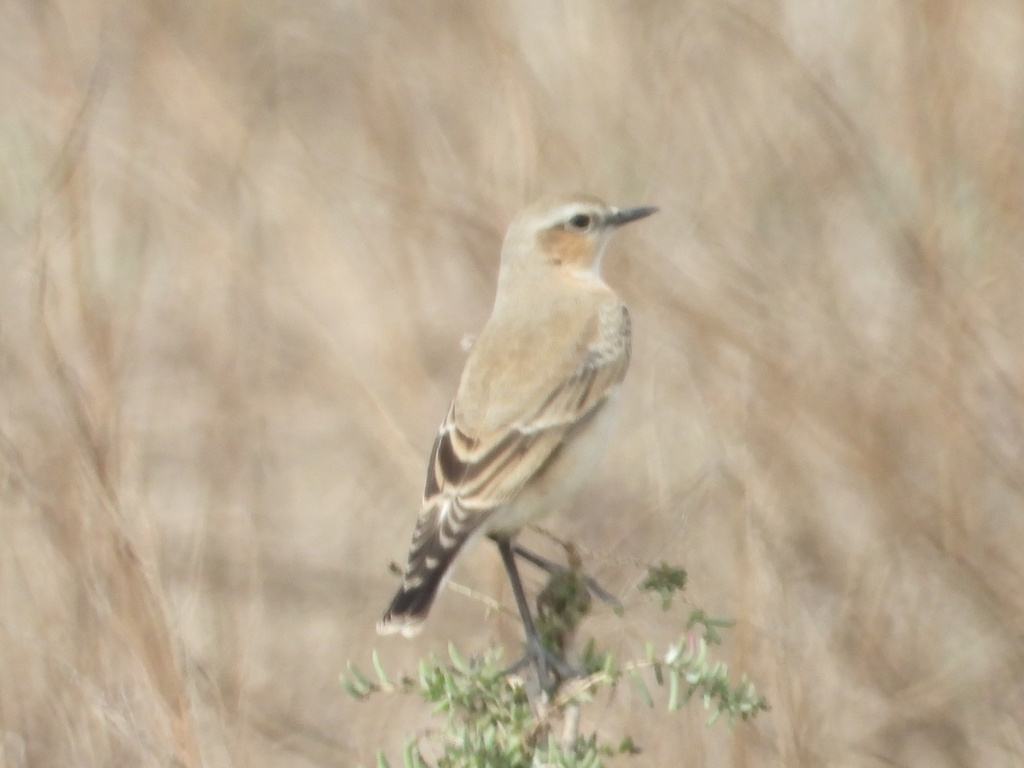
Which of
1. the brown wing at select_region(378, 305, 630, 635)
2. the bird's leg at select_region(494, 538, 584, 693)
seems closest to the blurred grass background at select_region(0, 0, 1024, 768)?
the brown wing at select_region(378, 305, 630, 635)

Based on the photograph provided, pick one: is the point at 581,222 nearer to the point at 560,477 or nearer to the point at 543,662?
the point at 560,477

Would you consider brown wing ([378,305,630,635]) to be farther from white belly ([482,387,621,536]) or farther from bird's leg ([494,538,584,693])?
bird's leg ([494,538,584,693])

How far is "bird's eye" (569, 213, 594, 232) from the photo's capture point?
5539 millimetres

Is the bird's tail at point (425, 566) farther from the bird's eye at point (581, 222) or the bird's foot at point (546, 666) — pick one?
the bird's eye at point (581, 222)

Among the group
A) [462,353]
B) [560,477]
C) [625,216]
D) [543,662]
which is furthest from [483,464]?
[462,353]

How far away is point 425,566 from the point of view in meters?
3.81

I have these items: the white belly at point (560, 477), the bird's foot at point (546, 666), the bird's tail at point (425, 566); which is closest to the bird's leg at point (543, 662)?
the bird's foot at point (546, 666)

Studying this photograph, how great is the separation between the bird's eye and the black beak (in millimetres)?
70

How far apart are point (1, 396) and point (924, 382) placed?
3.56m

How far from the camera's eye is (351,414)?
24.7ft

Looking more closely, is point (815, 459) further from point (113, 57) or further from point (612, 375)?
point (113, 57)

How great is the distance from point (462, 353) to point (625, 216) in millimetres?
2142

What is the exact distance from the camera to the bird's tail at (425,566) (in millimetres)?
3656

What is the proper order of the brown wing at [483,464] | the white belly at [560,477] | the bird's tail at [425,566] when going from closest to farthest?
the bird's tail at [425,566], the brown wing at [483,464], the white belly at [560,477]
